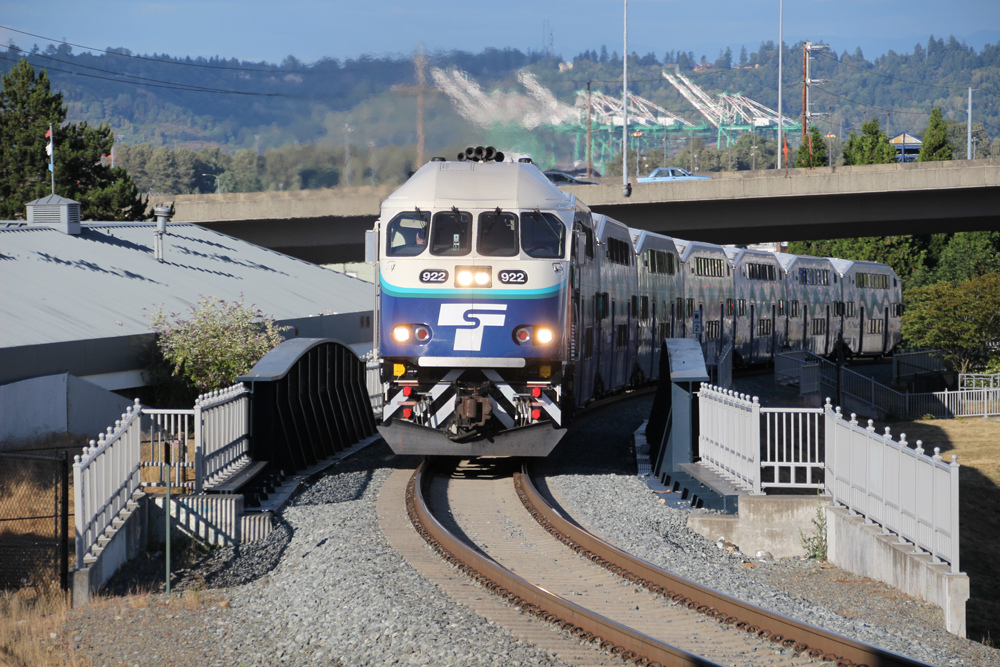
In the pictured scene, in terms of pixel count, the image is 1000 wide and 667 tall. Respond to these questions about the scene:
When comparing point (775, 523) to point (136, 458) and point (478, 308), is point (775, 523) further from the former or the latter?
point (136, 458)

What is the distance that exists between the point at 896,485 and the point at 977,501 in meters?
17.1

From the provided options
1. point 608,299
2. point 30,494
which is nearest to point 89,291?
point 30,494

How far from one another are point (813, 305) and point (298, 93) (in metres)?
23.0

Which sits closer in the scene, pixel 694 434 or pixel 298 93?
pixel 694 434

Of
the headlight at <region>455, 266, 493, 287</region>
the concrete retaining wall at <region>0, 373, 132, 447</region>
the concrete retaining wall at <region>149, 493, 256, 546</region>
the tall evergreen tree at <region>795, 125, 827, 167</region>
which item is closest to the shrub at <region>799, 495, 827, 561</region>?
the headlight at <region>455, 266, 493, 287</region>

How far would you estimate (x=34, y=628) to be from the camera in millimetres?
9422

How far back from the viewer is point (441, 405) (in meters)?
14.9

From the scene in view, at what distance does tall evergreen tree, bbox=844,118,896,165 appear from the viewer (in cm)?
7581

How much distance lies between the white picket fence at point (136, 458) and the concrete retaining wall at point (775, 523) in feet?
21.6

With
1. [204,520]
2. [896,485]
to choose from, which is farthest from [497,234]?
[896,485]

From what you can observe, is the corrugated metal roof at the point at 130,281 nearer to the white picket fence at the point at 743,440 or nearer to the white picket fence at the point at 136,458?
the white picket fence at the point at 136,458

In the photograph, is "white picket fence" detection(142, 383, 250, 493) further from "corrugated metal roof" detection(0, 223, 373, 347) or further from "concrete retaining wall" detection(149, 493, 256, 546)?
"corrugated metal roof" detection(0, 223, 373, 347)

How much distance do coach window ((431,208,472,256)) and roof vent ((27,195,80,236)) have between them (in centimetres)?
1997

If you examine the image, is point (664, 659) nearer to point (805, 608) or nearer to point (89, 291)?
point (805, 608)
